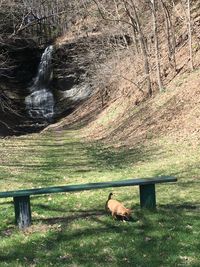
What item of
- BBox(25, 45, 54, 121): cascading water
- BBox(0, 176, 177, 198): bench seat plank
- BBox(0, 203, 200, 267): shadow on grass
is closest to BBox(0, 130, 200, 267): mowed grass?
BBox(0, 203, 200, 267): shadow on grass

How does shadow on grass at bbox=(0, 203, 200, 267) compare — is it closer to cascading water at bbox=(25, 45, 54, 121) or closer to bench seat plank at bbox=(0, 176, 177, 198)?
bench seat plank at bbox=(0, 176, 177, 198)

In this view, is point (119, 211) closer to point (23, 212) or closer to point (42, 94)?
point (23, 212)

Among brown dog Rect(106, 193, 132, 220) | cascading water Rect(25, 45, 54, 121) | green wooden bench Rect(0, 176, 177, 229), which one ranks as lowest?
brown dog Rect(106, 193, 132, 220)

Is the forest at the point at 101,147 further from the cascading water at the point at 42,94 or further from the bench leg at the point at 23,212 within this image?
the cascading water at the point at 42,94

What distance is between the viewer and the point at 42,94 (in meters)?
50.5

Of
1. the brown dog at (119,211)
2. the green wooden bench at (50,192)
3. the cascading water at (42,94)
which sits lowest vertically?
the brown dog at (119,211)

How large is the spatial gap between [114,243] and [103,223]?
1.01m

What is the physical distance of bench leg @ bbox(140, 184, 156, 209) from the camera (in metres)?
8.85

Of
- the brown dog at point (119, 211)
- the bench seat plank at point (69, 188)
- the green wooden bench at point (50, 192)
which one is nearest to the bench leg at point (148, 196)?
the green wooden bench at point (50, 192)

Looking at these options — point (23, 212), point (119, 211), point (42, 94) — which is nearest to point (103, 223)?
point (119, 211)

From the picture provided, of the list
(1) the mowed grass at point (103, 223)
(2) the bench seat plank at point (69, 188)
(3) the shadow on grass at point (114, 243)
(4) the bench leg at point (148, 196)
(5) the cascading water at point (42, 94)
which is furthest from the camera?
(5) the cascading water at point (42, 94)

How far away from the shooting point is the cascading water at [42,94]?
48.0 meters

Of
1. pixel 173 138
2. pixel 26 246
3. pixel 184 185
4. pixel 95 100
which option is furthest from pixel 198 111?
pixel 95 100

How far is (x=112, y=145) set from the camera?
2336cm
